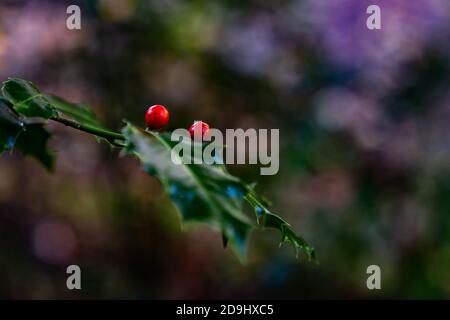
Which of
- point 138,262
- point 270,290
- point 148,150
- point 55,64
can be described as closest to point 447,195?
point 270,290

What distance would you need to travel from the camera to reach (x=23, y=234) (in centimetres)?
319

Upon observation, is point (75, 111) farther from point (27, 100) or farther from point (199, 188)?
point (199, 188)

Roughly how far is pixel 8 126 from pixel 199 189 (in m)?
0.24

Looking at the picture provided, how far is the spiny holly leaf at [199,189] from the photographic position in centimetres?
46

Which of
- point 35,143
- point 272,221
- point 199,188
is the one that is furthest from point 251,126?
point 199,188

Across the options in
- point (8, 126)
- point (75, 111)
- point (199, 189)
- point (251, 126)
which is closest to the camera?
point (199, 189)

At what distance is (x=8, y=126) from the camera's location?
0.60 meters

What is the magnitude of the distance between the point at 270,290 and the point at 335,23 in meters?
1.48

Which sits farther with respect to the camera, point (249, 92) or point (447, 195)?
point (249, 92)

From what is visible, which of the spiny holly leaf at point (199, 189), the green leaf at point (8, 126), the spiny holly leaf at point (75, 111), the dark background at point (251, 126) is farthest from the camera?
the dark background at point (251, 126)

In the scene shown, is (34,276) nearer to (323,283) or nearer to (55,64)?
(55,64)

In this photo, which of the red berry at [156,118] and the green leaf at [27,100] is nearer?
the green leaf at [27,100]

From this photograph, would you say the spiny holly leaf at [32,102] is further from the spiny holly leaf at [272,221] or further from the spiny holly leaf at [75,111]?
the spiny holly leaf at [272,221]

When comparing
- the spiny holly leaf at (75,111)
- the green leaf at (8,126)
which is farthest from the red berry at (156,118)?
the green leaf at (8,126)
